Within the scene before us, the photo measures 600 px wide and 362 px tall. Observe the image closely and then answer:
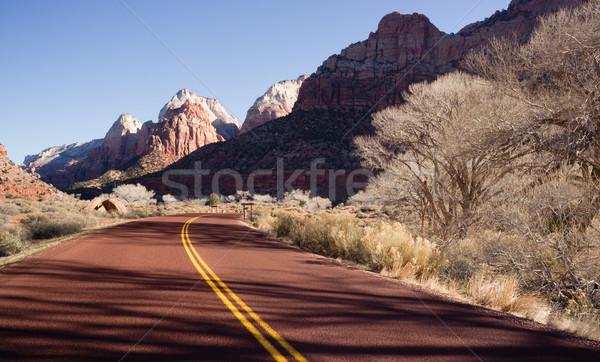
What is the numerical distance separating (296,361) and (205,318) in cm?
168

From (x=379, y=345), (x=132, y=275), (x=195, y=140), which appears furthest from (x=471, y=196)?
(x=195, y=140)

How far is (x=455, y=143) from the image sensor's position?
40.8 feet

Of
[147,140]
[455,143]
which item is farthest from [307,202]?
[147,140]

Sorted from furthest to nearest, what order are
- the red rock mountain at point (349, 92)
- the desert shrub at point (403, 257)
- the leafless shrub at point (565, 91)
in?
the red rock mountain at point (349, 92) < the leafless shrub at point (565, 91) < the desert shrub at point (403, 257)

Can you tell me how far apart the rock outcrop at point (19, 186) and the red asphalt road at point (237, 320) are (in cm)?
4196

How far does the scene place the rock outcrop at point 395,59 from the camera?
8988 centimetres

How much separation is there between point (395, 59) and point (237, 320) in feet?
378

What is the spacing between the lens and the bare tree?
35.3 feet

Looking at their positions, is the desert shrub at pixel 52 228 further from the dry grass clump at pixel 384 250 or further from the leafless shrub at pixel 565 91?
the leafless shrub at pixel 565 91

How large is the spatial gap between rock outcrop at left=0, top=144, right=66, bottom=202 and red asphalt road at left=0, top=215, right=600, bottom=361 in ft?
138

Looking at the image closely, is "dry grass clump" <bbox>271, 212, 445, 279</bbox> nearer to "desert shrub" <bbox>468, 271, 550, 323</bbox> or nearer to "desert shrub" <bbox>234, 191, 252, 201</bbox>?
"desert shrub" <bbox>468, 271, 550, 323</bbox>

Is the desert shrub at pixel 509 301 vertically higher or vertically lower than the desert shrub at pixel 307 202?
higher

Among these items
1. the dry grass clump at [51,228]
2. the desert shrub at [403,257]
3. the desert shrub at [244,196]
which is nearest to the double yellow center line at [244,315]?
the desert shrub at [403,257]

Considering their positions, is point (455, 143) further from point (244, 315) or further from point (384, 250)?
point (244, 315)
